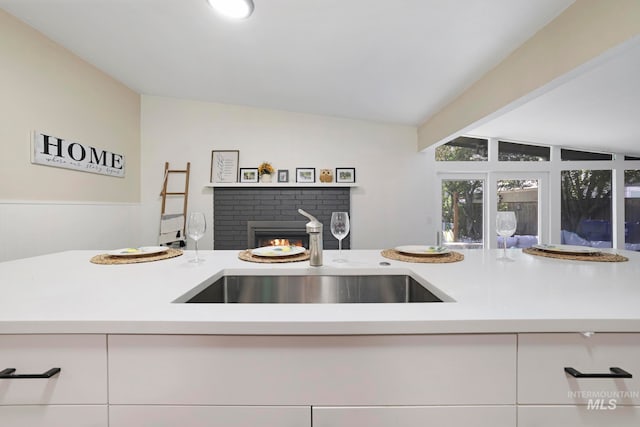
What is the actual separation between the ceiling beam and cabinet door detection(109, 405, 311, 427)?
2004 millimetres

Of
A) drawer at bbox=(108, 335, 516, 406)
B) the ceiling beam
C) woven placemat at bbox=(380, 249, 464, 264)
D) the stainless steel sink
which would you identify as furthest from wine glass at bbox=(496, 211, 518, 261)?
the ceiling beam

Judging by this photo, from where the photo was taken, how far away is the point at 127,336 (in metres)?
0.59

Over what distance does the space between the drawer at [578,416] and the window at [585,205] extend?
188 inches

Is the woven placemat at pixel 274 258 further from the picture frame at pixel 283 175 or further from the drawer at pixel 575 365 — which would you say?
the picture frame at pixel 283 175

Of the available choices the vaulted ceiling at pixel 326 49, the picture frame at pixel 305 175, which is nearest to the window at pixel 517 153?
the vaulted ceiling at pixel 326 49

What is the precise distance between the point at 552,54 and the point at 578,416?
1.96 metres

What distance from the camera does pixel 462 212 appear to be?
4328mm

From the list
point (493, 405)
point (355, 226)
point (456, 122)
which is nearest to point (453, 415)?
point (493, 405)

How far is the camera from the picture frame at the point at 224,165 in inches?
151

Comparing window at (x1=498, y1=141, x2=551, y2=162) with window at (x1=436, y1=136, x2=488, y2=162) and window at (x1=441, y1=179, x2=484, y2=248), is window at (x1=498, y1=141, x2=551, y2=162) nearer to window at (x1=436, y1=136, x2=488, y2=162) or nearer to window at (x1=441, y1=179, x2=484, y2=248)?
window at (x1=436, y1=136, x2=488, y2=162)

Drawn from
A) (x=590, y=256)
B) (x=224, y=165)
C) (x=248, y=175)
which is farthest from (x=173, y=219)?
(x=590, y=256)

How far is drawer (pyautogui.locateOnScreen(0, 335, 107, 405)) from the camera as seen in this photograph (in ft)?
1.94

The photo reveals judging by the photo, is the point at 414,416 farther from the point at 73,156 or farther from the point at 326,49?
the point at 73,156

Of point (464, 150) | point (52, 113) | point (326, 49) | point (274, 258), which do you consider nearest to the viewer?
point (274, 258)
